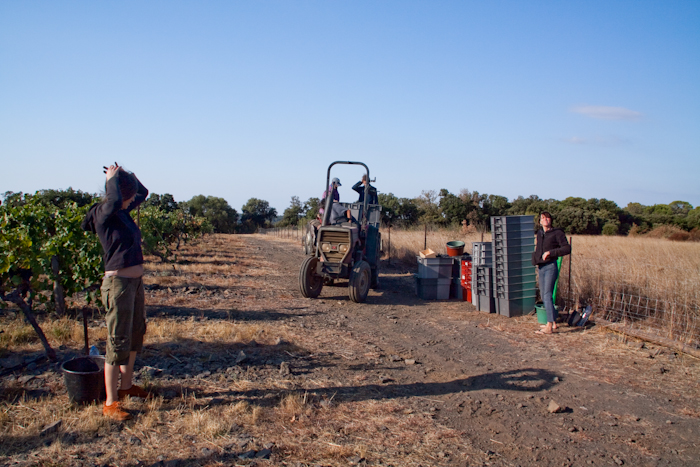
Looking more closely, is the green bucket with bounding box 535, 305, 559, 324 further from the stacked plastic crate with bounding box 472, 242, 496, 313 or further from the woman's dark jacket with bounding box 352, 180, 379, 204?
the woman's dark jacket with bounding box 352, 180, 379, 204

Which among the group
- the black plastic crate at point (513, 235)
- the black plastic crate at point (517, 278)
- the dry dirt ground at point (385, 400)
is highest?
the black plastic crate at point (513, 235)

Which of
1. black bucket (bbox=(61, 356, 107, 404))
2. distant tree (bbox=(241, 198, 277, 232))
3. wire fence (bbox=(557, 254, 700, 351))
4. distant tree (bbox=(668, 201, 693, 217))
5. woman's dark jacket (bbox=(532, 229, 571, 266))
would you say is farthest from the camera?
distant tree (bbox=(241, 198, 277, 232))

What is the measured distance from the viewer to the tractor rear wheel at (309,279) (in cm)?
948

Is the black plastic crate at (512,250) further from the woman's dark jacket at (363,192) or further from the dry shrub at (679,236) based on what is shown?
the dry shrub at (679,236)

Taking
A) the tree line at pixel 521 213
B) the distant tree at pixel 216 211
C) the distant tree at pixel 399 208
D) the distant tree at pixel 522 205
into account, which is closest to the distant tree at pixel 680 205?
the tree line at pixel 521 213

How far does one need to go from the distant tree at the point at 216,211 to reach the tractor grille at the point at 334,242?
6820 cm

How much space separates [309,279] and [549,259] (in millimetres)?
4761

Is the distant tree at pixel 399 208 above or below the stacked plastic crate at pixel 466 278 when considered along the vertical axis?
above

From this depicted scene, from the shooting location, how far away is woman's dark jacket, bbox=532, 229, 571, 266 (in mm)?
6738

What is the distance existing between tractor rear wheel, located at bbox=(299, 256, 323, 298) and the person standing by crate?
4460mm

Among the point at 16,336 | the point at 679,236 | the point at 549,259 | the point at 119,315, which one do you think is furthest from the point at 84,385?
the point at 679,236

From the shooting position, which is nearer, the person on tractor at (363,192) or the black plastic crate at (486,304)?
the black plastic crate at (486,304)

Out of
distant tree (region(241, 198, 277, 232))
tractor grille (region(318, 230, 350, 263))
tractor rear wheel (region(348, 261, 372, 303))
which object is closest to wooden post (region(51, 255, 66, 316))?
tractor grille (region(318, 230, 350, 263))

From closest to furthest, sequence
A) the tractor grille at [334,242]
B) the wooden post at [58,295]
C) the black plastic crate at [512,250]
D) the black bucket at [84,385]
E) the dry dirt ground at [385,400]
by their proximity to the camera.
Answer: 1. the dry dirt ground at [385,400]
2. the black bucket at [84,385]
3. the wooden post at [58,295]
4. the black plastic crate at [512,250]
5. the tractor grille at [334,242]
